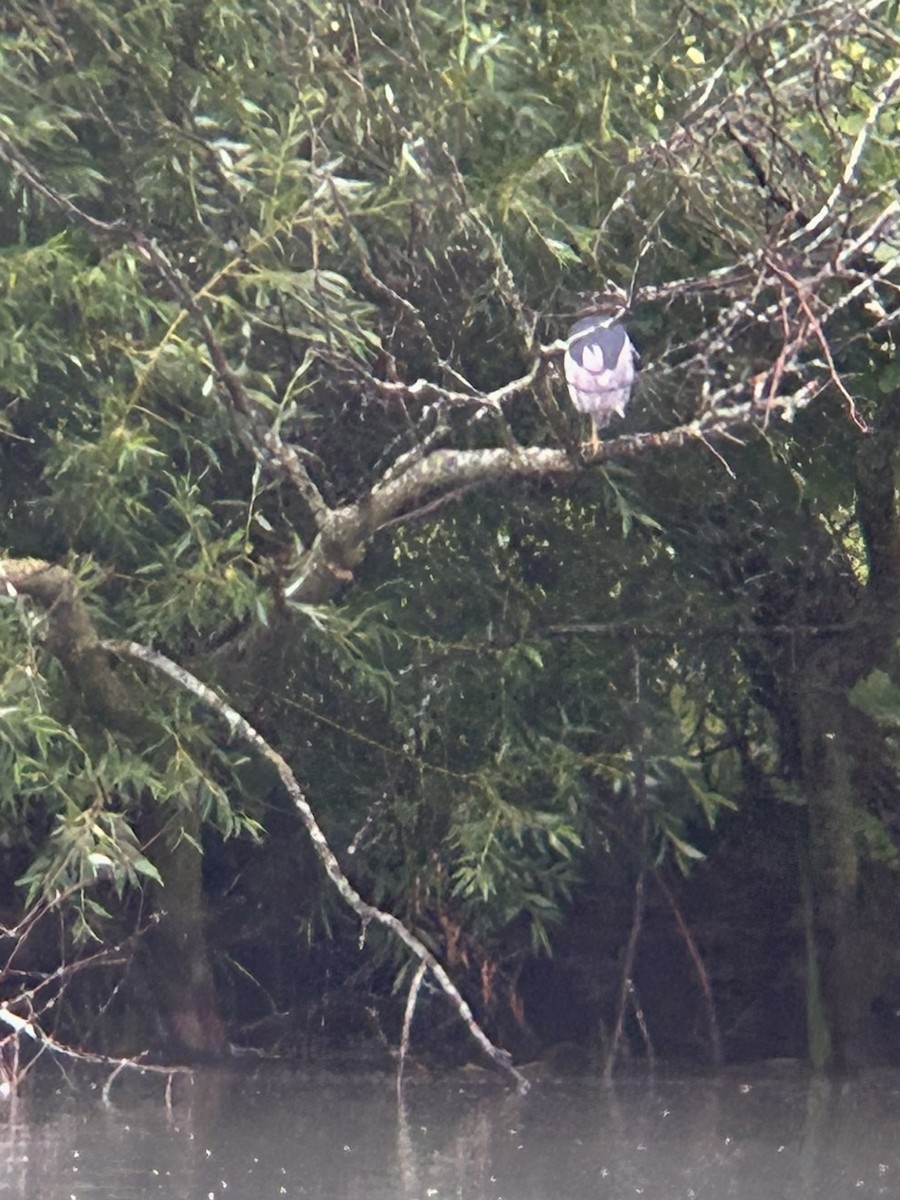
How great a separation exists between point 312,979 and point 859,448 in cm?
267

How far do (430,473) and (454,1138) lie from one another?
1.86m

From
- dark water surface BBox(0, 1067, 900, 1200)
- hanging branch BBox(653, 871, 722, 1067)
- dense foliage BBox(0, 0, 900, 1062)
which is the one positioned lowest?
dark water surface BBox(0, 1067, 900, 1200)

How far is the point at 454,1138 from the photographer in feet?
15.3

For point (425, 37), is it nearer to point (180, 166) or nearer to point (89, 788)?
point (180, 166)

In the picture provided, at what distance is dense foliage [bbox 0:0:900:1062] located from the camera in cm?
443

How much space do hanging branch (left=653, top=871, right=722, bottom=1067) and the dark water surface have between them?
0.24 metres

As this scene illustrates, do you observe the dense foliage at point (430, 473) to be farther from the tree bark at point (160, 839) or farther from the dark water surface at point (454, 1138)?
the dark water surface at point (454, 1138)


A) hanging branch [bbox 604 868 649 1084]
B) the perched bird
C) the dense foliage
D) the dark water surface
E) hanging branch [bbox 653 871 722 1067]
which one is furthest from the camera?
hanging branch [bbox 653 871 722 1067]

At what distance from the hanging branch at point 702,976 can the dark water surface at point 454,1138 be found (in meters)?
0.24

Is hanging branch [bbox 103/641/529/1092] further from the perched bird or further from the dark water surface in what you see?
the perched bird

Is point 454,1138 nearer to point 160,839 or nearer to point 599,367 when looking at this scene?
point 160,839

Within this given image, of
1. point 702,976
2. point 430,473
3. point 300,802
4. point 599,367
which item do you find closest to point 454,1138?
point 300,802

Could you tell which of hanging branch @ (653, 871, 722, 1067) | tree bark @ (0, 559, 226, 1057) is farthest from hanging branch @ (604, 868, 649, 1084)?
tree bark @ (0, 559, 226, 1057)

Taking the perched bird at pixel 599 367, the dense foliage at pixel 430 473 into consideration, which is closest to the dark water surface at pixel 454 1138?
the dense foliage at pixel 430 473
